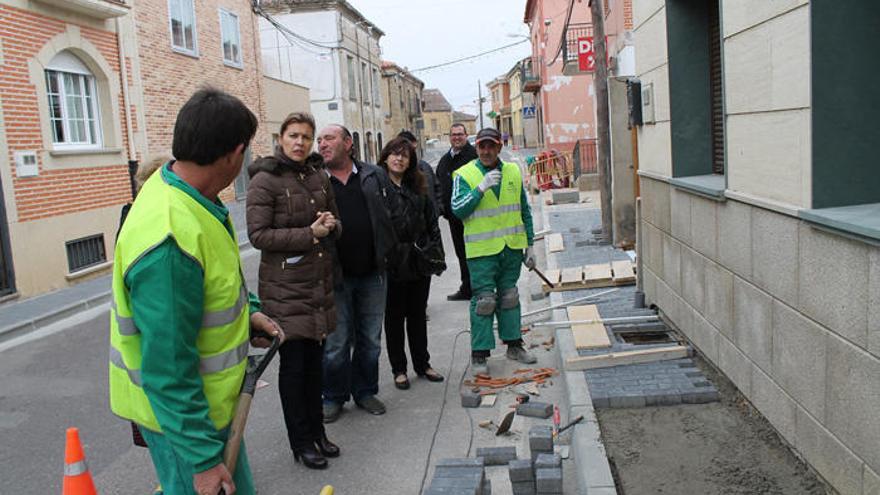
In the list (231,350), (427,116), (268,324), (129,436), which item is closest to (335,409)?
(129,436)

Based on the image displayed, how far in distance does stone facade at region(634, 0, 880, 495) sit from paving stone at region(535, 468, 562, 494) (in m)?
1.20

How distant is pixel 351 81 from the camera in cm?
3916

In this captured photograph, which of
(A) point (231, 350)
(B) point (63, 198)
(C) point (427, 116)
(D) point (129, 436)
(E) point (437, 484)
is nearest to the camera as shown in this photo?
(A) point (231, 350)

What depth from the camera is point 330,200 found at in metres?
4.91

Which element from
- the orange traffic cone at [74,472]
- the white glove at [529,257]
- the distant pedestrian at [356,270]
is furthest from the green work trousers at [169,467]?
the white glove at [529,257]

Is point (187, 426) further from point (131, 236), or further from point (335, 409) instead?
point (335, 409)

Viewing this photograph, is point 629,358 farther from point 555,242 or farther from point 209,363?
point 555,242

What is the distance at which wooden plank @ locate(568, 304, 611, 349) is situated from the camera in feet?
20.2

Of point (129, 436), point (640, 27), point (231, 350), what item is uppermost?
point (640, 27)

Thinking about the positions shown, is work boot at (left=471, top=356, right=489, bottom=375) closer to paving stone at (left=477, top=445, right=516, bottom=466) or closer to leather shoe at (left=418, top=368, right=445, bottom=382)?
leather shoe at (left=418, top=368, right=445, bottom=382)

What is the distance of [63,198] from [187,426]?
11.6 meters

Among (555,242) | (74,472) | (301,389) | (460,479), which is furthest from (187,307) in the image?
(555,242)

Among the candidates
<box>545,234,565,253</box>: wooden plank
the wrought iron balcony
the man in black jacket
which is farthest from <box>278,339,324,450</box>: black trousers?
the wrought iron balcony

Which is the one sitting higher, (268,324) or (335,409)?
(268,324)
